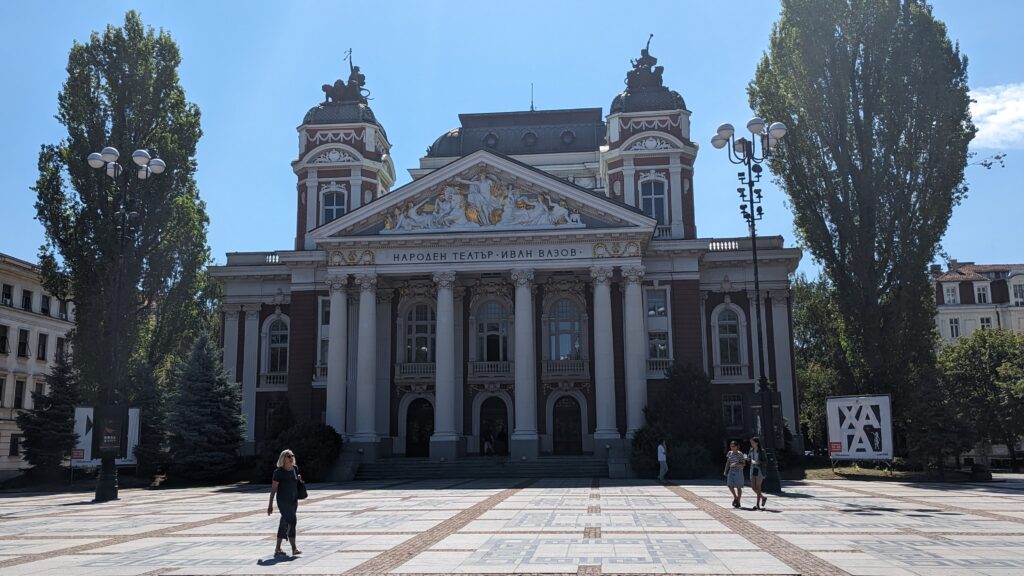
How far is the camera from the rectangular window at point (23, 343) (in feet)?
187

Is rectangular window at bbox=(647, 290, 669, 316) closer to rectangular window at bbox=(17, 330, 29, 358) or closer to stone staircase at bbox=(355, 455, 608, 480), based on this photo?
stone staircase at bbox=(355, 455, 608, 480)

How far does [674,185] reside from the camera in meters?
44.7

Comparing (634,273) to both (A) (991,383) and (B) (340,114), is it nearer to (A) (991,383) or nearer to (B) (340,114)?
(B) (340,114)

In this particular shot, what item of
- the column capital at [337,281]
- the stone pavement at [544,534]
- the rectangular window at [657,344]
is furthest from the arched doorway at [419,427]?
the stone pavement at [544,534]

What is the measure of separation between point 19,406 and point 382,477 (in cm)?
3402

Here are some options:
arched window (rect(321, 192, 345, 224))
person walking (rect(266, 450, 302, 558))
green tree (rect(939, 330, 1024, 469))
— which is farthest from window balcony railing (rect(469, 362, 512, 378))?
person walking (rect(266, 450, 302, 558))

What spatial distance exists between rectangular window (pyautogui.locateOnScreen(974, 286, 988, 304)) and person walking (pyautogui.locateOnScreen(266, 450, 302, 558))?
74.7m

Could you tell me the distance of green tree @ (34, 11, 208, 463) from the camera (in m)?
Answer: 37.0

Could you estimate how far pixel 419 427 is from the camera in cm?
4316

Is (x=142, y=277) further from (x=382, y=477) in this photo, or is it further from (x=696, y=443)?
(x=696, y=443)

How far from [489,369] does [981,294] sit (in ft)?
174

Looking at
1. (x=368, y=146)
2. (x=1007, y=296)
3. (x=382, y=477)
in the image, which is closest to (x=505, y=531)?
(x=382, y=477)

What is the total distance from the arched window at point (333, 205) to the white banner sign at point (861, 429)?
30.4 meters

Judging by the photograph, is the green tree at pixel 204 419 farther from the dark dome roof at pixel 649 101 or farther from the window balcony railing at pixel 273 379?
the dark dome roof at pixel 649 101
